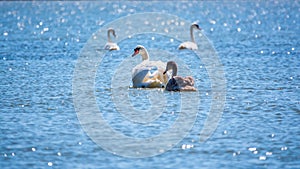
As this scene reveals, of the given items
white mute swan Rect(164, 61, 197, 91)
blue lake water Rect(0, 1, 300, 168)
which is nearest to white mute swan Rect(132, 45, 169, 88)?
blue lake water Rect(0, 1, 300, 168)

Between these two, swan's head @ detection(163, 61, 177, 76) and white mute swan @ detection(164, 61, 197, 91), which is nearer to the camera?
white mute swan @ detection(164, 61, 197, 91)

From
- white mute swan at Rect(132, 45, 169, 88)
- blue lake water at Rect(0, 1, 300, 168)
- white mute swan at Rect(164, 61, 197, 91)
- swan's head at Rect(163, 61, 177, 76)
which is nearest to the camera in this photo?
blue lake water at Rect(0, 1, 300, 168)

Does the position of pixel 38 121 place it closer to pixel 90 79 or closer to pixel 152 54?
pixel 90 79

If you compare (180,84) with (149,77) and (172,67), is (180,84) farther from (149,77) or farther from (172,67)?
(172,67)

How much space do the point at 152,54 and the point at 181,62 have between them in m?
3.07

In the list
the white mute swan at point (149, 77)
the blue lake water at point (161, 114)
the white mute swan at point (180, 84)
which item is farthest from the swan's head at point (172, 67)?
the white mute swan at point (180, 84)

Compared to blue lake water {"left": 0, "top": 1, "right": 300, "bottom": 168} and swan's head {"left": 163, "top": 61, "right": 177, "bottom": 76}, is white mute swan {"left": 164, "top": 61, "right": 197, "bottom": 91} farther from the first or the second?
swan's head {"left": 163, "top": 61, "right": 177, "bottom": 76}

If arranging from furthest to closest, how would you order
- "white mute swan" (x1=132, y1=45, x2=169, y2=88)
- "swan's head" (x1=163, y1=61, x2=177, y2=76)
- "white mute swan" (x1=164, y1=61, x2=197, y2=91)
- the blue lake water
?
"swan's head" (x1=163, y1=61, x2=177, y2=76), "white mute swan" (x1=132, y1=45, x2=169, y2=88), "white mute swan" (x1=164, y1=61, x2=197, y2=91), the blue lake water

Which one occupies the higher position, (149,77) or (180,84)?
(149,77)

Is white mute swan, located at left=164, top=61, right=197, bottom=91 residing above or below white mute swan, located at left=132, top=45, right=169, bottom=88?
below

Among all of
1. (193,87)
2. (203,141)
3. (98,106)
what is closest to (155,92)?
(193,87)

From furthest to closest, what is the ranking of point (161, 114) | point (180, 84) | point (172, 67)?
point (172, 67) → point (180, 84) → point (161, 114)

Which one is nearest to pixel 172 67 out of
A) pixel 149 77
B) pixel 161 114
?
pixel 149 77

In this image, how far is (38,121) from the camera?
640 inches
